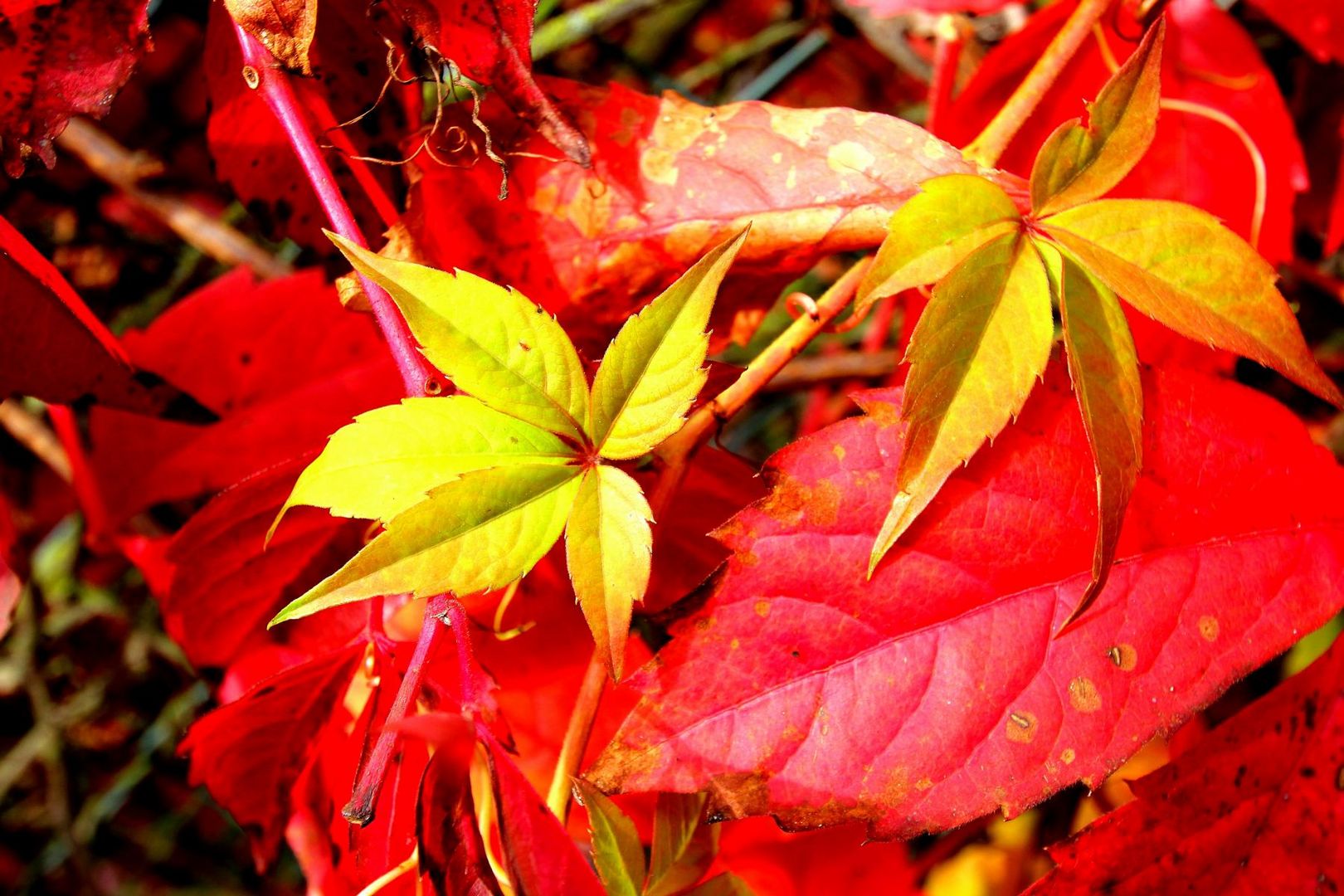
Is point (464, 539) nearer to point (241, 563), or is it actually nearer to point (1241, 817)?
point (241, 563)

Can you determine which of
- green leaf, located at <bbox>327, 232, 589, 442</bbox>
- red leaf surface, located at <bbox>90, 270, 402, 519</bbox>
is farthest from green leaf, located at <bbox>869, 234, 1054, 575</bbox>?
red leaf surface, located at <bbox>90, 270, 402, 519</bbox>

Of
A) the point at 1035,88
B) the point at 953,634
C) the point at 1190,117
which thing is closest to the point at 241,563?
the point at 953,634

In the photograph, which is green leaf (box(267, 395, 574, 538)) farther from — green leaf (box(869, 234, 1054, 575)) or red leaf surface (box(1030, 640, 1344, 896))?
red leaf surface (box(1030, 640, 1344, 896))

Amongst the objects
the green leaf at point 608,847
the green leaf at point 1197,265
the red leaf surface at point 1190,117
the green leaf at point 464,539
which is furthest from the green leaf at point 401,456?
the red leaf surface at point 1190,117

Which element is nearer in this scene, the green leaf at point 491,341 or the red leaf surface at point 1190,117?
the green leaf at point 491,341

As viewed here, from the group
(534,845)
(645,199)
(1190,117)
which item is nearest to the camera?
(534,845)

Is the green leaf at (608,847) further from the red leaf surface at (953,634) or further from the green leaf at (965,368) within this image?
the green leaf at (965,368)
